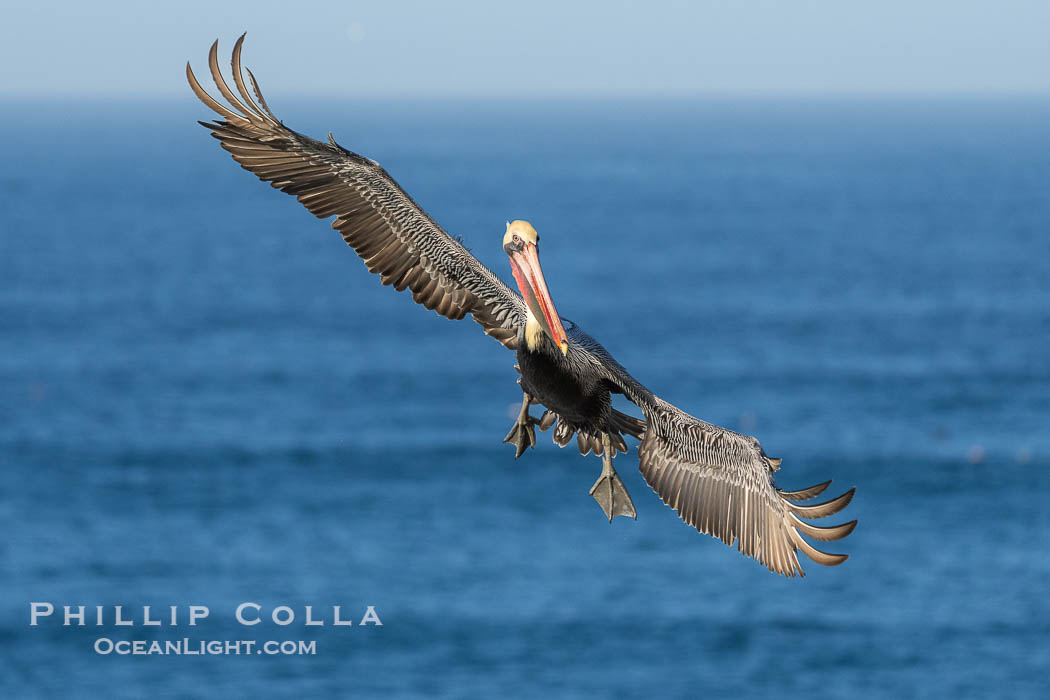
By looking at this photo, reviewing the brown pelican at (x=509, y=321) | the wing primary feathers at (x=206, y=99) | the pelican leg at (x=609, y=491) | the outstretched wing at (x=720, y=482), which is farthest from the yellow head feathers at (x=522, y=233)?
the wing primary feathers at (x=206, y=99)

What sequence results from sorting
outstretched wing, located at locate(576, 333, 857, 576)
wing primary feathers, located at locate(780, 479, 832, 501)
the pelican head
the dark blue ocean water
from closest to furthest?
the pelican head
wing primary feathers, located at locate(780, 479, 832, 501)
outstretched wing, located at locate(576, 333, 857, 576)
the dark blue ocean water

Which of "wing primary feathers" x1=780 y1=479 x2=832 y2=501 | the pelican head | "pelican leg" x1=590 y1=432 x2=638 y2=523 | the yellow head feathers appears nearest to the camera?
the pelican head

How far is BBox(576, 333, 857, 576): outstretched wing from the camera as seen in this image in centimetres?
1227

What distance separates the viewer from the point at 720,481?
12719 mm

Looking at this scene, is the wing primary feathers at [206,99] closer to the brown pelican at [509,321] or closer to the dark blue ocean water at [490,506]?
the brown pelican at [509,321]

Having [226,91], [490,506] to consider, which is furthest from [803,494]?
[490,506]

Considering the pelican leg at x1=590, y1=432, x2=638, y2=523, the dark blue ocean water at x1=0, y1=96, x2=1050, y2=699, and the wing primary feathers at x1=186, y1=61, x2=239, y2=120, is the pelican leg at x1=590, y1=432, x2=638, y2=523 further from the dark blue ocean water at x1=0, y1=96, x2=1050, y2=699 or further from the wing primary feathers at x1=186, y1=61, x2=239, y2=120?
the dark blue ocean water at x1=0, y1=96, x2=1050, y2=699

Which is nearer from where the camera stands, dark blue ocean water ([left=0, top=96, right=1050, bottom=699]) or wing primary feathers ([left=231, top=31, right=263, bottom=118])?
wing primary feathers ([left=231, top=31, right=263, bottom=118])

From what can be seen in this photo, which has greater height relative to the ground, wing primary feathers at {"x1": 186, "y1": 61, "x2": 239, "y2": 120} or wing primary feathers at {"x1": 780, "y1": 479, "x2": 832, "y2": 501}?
wing primary feathers at {"x1": 186, "y1": 61, "x2": 239, "y2": 120}

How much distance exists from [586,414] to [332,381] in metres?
120

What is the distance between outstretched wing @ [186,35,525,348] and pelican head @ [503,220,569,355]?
1380mm

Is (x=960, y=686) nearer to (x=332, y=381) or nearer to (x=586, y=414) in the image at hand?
(x=332, y=381)

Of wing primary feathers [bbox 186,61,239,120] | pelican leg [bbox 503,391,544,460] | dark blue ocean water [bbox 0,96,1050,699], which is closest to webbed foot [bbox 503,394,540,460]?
pelican leg [bbox 503,391,544,460]

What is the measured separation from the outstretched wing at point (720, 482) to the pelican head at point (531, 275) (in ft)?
3.64
